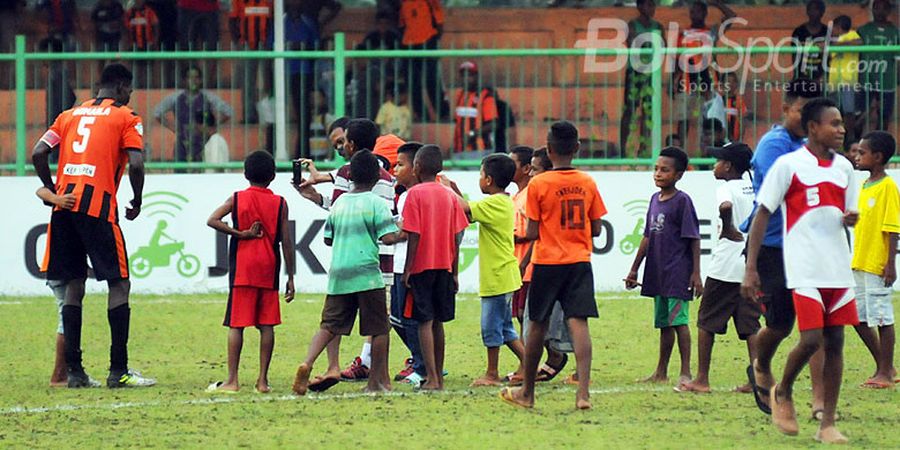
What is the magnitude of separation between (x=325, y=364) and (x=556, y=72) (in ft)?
18.4

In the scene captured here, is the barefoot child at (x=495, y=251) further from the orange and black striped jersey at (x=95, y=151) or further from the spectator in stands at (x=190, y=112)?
the spectator in stands at (x=190, y=112)

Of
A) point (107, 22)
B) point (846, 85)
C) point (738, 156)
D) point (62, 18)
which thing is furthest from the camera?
point (62, 18)

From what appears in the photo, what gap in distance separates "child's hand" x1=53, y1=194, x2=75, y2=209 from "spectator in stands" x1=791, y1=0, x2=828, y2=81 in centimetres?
828

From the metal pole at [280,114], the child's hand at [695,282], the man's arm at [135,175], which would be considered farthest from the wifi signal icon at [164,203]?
the child's hand at [695,282]

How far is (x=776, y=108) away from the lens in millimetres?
16000

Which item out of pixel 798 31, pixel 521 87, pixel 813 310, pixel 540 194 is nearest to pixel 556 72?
pixel 521 87

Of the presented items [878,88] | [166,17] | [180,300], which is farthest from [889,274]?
[166,17]

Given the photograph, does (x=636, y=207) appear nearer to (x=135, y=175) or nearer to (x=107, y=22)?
(x=135, y=175)

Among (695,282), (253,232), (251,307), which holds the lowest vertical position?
(251,307)

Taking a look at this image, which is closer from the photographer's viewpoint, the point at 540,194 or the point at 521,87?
the point at 540,194

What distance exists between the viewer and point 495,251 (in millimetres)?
10031

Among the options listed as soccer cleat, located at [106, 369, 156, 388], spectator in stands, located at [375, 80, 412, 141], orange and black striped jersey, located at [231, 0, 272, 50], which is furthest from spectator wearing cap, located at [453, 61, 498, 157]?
soccer cleat, located at [106, 369, 156, 388]

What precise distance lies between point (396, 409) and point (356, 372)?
158 centimetres

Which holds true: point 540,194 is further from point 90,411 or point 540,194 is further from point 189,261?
point 189,261
